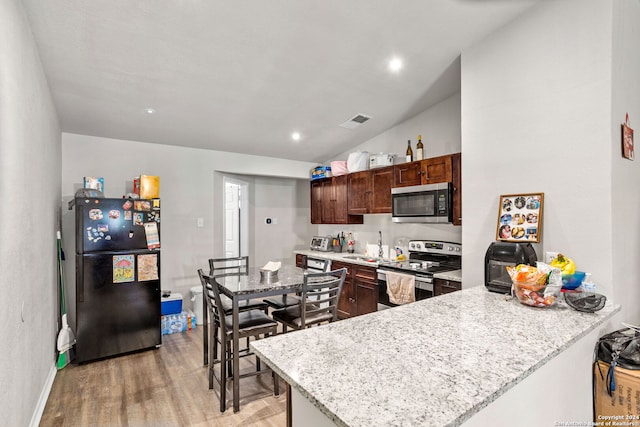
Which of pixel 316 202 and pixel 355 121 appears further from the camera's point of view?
pixel 316 202

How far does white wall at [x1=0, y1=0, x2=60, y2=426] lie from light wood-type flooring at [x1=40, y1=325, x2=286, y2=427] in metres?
0.19

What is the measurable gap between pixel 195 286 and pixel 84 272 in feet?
4.80

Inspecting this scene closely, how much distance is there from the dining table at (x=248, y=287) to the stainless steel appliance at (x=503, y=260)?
137cm

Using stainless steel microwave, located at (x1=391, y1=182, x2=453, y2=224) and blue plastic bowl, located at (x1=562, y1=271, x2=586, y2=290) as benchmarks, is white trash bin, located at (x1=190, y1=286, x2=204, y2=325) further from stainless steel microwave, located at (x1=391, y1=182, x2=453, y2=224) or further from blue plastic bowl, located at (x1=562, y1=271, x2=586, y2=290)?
blue plastic bowl, located at (x1=562, y1=271, x2=586, y2=290)

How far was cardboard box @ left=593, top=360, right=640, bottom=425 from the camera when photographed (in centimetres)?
154

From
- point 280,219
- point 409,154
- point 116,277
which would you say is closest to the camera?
point 116,277

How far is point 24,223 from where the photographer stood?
1.80m

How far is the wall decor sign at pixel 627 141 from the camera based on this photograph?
203cm

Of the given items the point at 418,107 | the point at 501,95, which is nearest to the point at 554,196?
the point at 501,95

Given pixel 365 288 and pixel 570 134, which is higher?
pixel 570 134

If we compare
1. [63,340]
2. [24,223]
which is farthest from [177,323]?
[24,223]

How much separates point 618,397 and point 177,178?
4460 millimetres

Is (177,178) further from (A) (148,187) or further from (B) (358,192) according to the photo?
(B) (358,192)

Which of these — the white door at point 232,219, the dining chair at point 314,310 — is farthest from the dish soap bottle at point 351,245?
the dining chair at point 314,310
